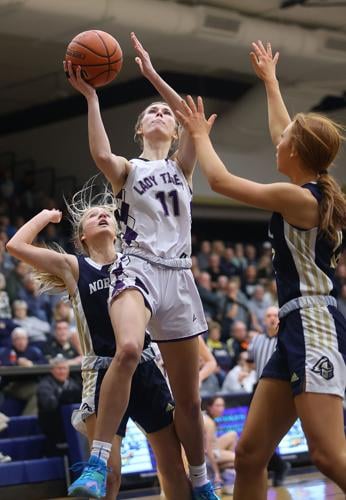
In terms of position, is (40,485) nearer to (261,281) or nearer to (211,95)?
(261,281)

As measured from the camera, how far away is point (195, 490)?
17.8ft

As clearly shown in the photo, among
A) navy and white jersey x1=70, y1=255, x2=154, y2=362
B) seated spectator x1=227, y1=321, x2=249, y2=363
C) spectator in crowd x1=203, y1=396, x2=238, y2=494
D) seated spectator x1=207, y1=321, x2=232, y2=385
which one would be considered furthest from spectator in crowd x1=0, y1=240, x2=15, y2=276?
navy and white jersey x1=70, y1=255, x2=154, y2=362

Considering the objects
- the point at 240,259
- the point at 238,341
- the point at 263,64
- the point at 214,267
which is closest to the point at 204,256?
the point at 214,267

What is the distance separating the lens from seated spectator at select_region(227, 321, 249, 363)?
13234 millimetres

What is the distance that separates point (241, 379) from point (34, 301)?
348 cm

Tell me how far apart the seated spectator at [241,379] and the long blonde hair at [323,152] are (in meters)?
6.86

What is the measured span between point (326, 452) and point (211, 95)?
46.3 ft

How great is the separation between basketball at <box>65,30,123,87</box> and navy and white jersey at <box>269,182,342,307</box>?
1.27 m

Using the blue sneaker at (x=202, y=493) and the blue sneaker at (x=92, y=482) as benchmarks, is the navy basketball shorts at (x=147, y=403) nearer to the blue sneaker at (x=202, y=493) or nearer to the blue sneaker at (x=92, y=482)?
the blue sneaker at (x=202, y=493)

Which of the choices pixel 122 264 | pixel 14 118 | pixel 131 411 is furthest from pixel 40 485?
pixel 14 118

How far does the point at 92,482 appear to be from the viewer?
178 inches

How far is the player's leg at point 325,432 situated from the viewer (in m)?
4.34

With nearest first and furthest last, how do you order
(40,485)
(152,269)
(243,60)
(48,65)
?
(152,269) → (40,485) → (243,60) → (48,65)

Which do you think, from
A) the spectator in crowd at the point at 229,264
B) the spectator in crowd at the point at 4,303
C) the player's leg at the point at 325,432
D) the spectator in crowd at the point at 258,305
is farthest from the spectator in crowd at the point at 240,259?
the player's leg at the point at 325,432
